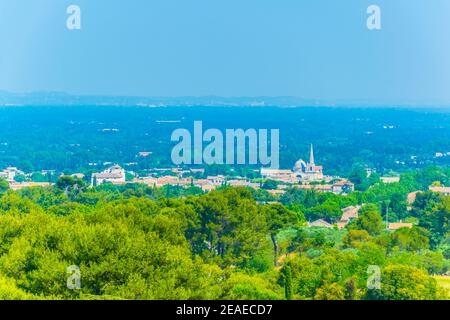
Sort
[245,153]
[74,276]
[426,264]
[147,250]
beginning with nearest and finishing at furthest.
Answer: [74,276]
[147,250]
[426,264]
[245,153]

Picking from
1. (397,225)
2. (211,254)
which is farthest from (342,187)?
(211,254)

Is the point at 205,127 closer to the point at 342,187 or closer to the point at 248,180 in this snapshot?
the point at 248,180

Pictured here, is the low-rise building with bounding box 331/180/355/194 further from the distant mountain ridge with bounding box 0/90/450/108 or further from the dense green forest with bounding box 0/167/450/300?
the distant mountain ridge with bounding box 0/90/450/108

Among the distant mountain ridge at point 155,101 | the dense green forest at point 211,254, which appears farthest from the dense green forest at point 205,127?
the dense green forest at point 211,254

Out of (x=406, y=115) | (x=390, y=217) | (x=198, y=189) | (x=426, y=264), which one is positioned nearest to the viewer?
(x=426, y=264)
